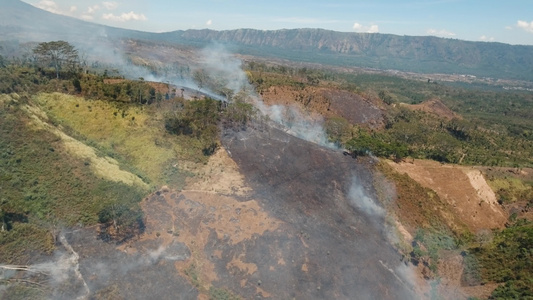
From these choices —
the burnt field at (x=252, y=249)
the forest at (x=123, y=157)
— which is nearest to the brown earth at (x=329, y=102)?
the forest at (x=123, y=157)

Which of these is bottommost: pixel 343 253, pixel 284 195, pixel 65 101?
pixel 343 253

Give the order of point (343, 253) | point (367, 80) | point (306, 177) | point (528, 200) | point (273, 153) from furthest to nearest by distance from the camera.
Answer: point (367, 80) → point (528, 200) → point (273, 153) → point (306, 177) → point (343, 253)

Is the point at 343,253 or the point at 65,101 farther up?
the point at 65,101

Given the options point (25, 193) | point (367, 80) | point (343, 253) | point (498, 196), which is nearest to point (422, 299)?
point (343, 253)

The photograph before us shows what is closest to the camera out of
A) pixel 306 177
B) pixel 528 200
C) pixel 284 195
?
pixel 284 195

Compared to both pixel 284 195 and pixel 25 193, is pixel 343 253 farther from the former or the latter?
pixel 25 193

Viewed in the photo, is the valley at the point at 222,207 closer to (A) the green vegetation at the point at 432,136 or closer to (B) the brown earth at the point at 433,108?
(A) the green vegetation at the point at 432,136

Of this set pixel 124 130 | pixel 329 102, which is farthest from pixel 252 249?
pixel 329 102
